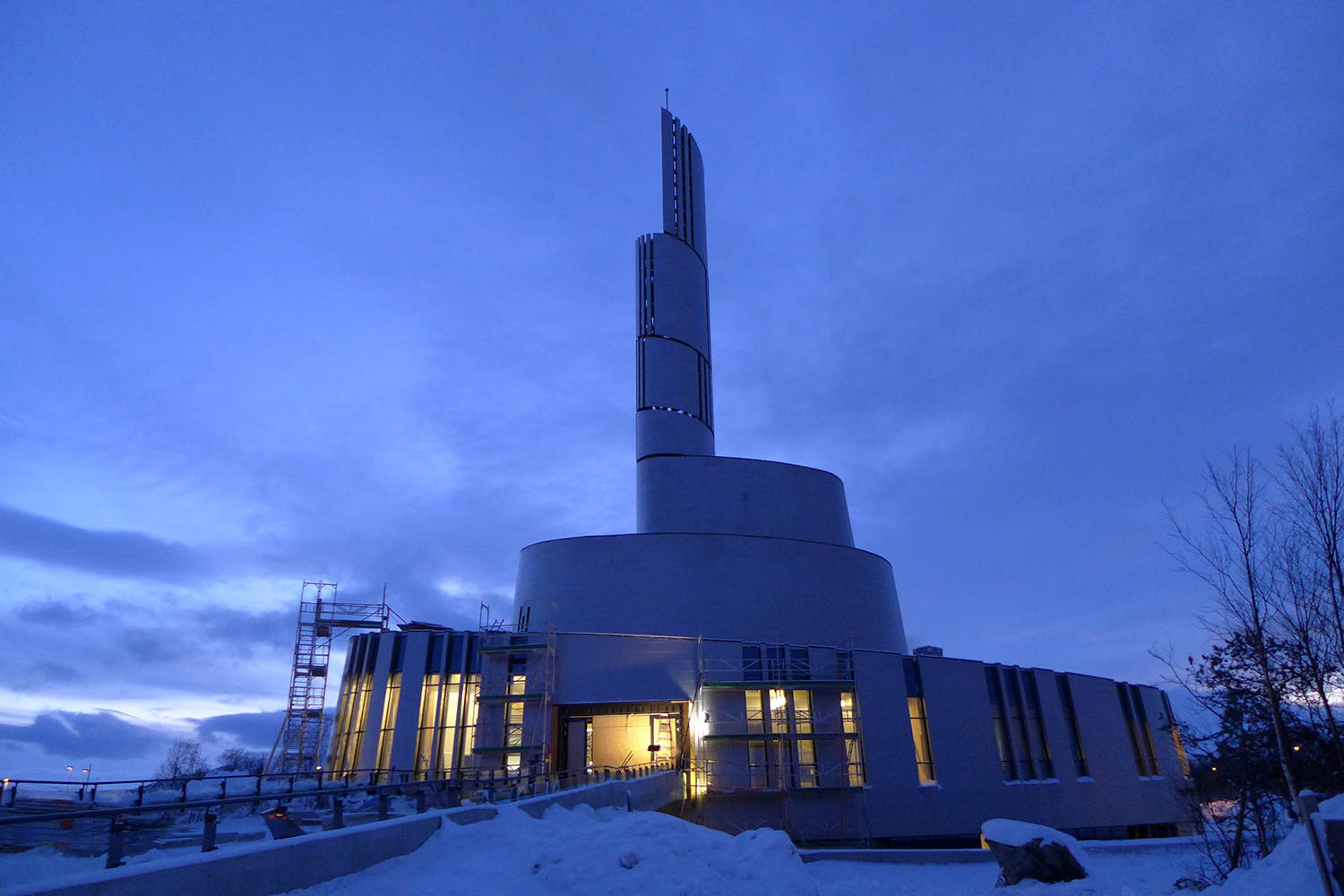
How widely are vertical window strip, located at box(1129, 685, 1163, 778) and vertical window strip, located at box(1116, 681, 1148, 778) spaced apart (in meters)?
0.45

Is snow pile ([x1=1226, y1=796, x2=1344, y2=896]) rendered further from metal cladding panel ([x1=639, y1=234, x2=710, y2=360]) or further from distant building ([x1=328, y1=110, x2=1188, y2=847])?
metal cladding panel ([x1=639, y1=234, x2=710, y2=360])

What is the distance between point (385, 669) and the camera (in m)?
38.4

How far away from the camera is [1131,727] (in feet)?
158

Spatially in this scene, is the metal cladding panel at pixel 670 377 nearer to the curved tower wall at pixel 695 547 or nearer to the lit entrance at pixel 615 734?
the curved tower wall at pixel 695 547

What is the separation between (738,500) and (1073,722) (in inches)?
913

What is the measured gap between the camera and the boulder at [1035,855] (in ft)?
49.6

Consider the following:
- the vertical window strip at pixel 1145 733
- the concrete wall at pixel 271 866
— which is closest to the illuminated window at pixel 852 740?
the vertical window strip at pixel 1145 733

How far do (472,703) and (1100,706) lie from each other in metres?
36.3

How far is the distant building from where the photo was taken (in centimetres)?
3566

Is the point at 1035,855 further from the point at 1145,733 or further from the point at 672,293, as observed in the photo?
the point at 672,293

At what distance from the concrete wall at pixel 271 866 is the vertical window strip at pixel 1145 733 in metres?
49.3

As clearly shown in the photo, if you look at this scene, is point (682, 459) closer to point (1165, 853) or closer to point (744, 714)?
point (744, 714)

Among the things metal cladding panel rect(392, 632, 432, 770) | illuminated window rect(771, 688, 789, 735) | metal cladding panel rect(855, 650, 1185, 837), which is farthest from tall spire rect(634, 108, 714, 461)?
metal cladding panel rect(855, 650, 1185, 837)

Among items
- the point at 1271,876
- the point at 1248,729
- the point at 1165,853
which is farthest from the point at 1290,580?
the point at 1165,853
